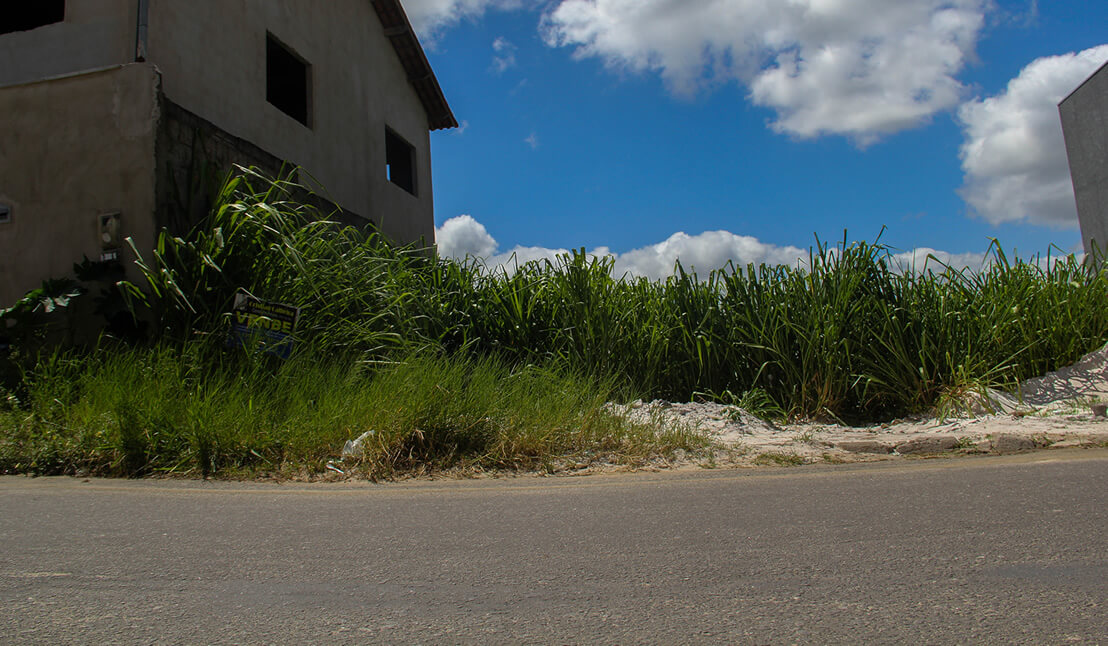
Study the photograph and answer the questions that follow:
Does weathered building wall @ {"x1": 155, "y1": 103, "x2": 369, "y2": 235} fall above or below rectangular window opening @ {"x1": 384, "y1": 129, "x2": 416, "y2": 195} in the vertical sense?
below

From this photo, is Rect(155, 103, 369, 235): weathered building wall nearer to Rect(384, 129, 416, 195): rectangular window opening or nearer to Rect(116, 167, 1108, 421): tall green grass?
Rect(116, 167, 1108, 421): tall green grass

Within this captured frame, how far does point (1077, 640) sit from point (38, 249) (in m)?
9.15

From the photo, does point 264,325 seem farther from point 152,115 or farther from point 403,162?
point 403,162

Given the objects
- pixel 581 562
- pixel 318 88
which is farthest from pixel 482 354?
pixel 318 88

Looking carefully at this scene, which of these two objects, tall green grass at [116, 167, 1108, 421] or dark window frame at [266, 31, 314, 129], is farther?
dark window frame at [266, 31, 314, 129]

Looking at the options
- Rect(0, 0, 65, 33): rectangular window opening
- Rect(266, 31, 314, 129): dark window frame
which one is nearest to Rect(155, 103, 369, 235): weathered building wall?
Rect(266, 31, 314, 129): dark window frame

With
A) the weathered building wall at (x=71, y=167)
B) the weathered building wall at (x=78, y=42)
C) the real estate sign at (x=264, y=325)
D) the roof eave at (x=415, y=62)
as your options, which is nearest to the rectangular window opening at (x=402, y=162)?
the roof eave at (x=415, y=62)

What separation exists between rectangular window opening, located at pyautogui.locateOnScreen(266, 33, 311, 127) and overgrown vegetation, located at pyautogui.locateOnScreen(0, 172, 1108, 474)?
4.06 meters

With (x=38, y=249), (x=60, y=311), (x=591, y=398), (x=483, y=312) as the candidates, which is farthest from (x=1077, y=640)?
(x=38, y=249)

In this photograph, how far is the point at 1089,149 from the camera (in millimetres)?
18797

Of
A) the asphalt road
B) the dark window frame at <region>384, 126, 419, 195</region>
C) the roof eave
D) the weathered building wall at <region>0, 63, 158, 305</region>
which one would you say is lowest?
the asphalt road

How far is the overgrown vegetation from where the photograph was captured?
5.02 metres

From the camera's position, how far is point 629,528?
3.22 m

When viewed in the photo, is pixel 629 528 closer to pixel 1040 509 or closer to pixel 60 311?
pixel 1040 509
